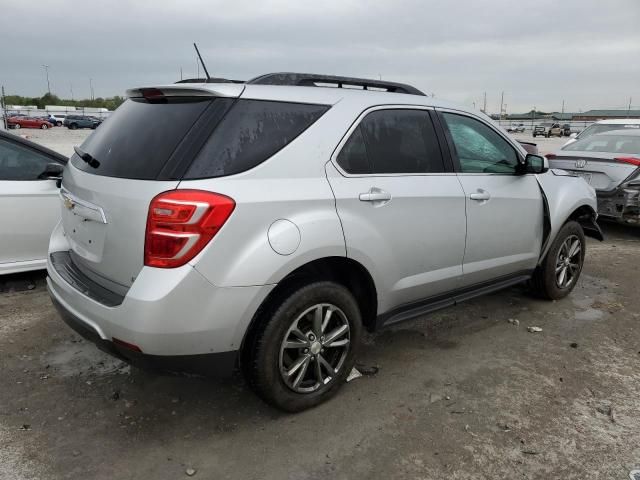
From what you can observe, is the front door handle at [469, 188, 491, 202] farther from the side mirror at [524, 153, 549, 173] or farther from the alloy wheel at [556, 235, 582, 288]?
the alloy wheel at [556, 235, 582, 288]

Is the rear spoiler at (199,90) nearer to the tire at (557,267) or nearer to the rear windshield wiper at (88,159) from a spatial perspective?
the rear windshield wiper at (88,159)

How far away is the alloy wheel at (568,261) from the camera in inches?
185

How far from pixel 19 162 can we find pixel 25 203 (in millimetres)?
396

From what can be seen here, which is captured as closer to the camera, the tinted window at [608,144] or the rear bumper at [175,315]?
the rear bumper at [175,315]

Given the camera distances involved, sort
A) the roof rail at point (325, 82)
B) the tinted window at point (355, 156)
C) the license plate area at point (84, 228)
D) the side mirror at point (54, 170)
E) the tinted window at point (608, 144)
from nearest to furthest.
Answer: the license plate area at point (84, 228) → the tinted window at point (355, 156) → the roof rail at point (325, 82) → the side mirror at point (54, 170) → the tinted window at point (608, 144)

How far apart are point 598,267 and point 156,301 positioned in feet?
17.6

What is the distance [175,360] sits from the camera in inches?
96.3

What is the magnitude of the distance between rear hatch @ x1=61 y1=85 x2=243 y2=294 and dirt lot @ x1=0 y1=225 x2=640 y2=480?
820mm

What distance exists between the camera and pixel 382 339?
13.0ft

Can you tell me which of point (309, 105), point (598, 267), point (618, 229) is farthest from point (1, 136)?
point (618, 229)

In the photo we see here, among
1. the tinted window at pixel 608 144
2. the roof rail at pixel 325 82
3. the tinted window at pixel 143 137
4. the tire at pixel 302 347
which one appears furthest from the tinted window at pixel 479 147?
the tinted window at pixel 608 144

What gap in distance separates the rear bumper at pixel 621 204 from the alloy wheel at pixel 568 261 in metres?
2.50

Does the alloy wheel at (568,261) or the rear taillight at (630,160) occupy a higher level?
the rear taillight at (630,160)

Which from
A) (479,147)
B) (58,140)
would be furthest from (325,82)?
(58,140)
